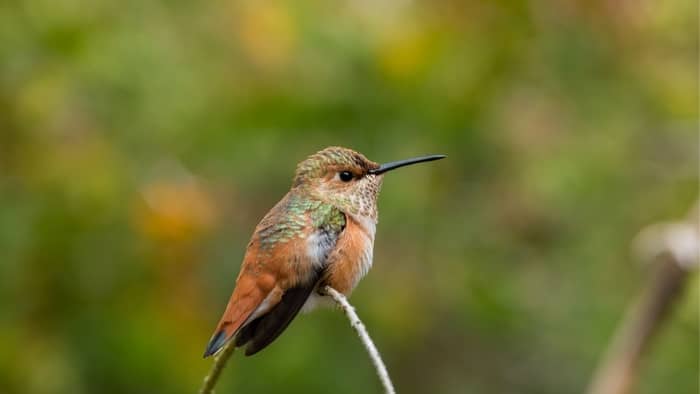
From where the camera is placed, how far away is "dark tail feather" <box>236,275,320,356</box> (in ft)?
9.42

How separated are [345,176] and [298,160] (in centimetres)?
209

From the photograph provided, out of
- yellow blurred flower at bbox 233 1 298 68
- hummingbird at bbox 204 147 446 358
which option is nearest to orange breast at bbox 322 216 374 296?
hummingbird at bbox 204 147 446 358

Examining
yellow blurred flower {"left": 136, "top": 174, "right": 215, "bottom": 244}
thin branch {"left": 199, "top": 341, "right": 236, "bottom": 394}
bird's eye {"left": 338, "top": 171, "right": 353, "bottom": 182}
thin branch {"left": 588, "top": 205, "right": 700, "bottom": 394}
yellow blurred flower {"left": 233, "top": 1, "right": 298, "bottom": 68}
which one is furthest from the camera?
yellow blurred flower {"left": 233, "top": 1, "right": 298, "bottom": 68}

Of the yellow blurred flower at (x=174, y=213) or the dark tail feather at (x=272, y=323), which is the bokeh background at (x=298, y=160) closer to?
the yellow blurred flower at (x=174, y=213)

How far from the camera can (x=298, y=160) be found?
5.58 m

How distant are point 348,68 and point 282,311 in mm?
2547

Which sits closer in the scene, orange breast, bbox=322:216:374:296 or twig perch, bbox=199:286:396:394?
twig perch, bbox=199:286:396:394

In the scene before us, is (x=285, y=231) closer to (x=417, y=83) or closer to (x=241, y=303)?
(x=241, y=303)

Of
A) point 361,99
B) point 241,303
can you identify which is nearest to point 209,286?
point 361,99

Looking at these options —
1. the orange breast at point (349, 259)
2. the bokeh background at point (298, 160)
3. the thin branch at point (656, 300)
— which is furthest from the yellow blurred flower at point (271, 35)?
the orange breast at point (349, 259)

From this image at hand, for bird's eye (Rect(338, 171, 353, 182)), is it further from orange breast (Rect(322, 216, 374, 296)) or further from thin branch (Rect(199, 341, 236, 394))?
thin branch (Rect(199, 341, 236, 394))

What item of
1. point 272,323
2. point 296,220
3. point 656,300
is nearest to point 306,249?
point 296,220

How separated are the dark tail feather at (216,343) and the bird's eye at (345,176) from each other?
2.67 ft

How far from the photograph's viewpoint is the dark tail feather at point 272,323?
2871 mm
